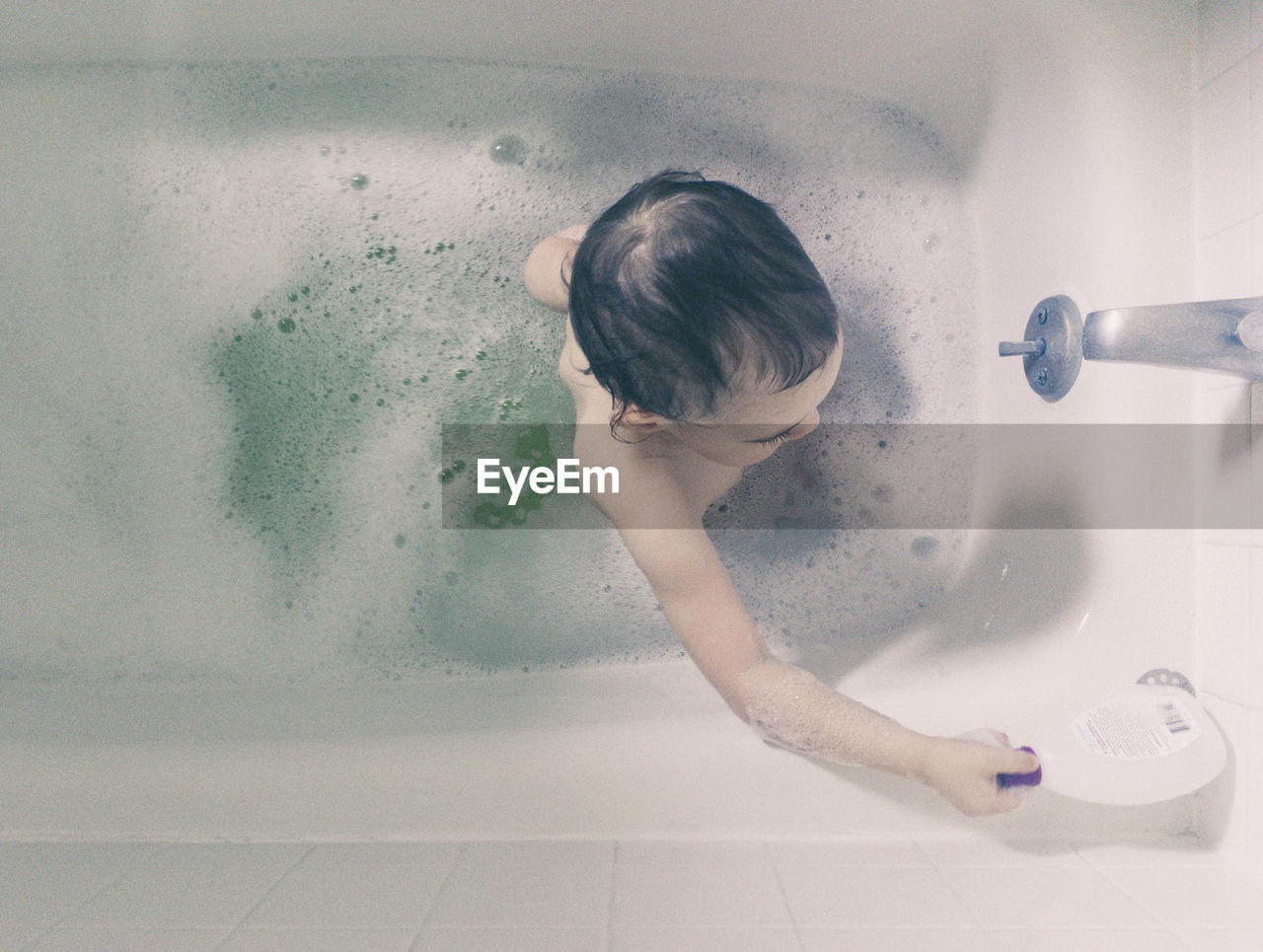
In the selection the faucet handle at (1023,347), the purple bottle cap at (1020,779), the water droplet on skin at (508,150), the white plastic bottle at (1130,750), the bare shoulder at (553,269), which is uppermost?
the water droplet on skin at (508,150)

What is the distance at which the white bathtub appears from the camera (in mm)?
708

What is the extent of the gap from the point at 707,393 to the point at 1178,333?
1.07 ft

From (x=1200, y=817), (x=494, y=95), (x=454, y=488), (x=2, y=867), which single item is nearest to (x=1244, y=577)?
(x=1200, y=817)

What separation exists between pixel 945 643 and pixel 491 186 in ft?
2.48

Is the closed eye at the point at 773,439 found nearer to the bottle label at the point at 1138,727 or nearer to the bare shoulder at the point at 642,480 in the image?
the bare shoulder at the point at 642,480

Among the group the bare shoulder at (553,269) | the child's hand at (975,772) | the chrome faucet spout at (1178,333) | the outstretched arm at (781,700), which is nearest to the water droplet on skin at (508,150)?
the bare shoulder at (553,269)

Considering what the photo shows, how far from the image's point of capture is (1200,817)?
0.69 m

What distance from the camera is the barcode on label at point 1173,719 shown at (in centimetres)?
67

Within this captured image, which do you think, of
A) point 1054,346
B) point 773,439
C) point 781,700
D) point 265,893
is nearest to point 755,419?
point 773,439

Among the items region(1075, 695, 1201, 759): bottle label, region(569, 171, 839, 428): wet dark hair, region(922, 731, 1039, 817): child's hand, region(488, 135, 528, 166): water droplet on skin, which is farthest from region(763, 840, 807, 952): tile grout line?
region(488, 135, 528, 166): water droplet on skin

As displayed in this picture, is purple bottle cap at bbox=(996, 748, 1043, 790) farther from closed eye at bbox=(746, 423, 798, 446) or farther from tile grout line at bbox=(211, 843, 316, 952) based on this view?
tile grout line at bbox=(211, 843, 316, 952)

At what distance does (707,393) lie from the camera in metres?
0.55

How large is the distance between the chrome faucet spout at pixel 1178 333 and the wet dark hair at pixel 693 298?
0.64 feet

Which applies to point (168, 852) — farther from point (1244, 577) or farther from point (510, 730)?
point (1244, 577)
